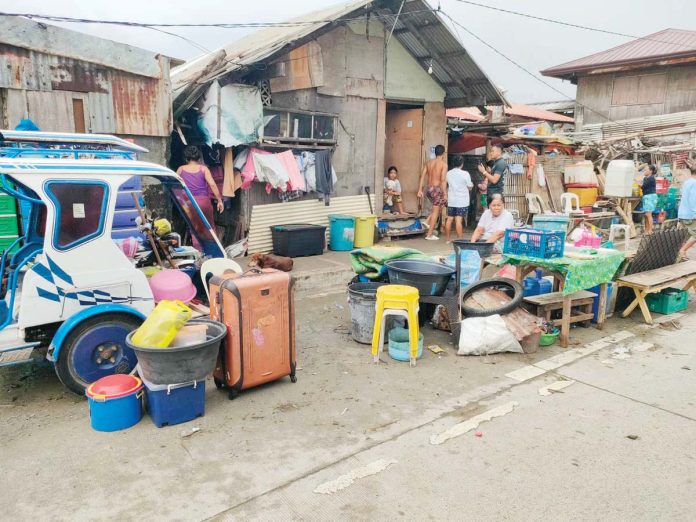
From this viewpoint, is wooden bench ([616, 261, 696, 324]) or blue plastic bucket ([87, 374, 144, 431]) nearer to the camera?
blue plastic bucket ([87, 374, 144, 431])

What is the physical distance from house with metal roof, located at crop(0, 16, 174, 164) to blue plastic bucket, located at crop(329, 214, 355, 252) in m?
3.56

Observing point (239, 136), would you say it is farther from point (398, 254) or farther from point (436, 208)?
point (436, 208)

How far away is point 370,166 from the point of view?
38.7ft

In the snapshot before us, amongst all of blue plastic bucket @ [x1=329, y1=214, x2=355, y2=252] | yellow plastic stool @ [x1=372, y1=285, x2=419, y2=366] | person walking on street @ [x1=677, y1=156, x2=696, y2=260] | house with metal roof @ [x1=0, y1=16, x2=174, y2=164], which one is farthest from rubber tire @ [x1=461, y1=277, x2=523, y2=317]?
person walking on street @ [x1=677, y1=156, x2=696, y2=260]

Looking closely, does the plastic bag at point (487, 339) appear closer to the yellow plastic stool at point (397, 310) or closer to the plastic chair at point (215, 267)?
the yellow plastic stool at point (397, 310)

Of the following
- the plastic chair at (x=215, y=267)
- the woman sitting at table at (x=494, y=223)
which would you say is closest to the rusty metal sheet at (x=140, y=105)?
the plastic chair at (x=215, y=267)

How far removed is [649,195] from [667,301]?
304 inches

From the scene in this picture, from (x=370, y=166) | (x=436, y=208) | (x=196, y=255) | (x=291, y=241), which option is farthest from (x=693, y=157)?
(x=196, y=255)

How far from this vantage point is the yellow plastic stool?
540cm

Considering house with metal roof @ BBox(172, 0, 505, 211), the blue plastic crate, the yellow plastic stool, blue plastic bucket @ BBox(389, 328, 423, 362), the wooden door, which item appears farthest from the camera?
the wooden door

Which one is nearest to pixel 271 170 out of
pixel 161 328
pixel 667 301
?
pixel 161 328

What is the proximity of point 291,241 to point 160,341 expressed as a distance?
19.2 feet

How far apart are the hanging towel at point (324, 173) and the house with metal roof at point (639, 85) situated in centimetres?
1456

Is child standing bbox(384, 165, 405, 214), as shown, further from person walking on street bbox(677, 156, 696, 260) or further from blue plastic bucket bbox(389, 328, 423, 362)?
blue plastic bucket bbox(389, 328, 423, 362)
